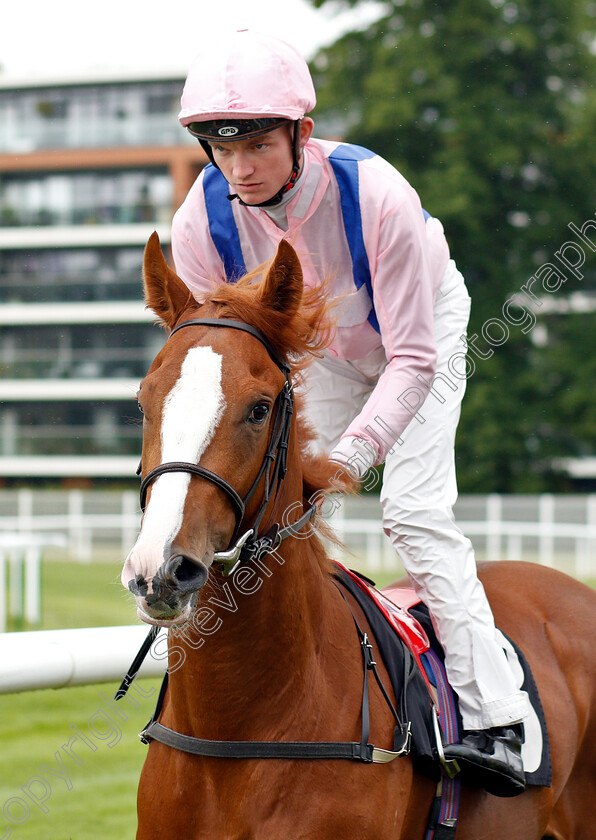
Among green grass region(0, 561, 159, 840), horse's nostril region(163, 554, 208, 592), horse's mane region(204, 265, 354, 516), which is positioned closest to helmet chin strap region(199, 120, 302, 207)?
horse's mane region(204, 265, 354, 516)

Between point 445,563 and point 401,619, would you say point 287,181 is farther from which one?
point 401,619

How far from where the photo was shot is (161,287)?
2.40 meters

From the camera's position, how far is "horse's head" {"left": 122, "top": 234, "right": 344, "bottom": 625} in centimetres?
185

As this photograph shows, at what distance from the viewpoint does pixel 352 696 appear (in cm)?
238

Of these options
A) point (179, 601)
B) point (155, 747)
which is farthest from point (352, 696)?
point (179, 601)

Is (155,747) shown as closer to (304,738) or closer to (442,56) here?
(304,738)

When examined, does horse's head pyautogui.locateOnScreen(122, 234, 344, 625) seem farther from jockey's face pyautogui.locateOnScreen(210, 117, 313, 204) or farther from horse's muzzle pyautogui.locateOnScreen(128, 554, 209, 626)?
jockey's face pyautogui.locateOnScreen(210, 117, 313, 204)

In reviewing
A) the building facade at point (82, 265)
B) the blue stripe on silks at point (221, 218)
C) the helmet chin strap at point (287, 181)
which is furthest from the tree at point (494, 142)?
the helmet chin strap at point (287, 181)

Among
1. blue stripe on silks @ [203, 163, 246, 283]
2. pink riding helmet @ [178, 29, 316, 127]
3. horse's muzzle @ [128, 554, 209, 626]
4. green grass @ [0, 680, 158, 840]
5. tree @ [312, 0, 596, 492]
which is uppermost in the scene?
tree @ [312, 0, 596, 492]

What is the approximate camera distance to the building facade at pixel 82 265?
3488cm

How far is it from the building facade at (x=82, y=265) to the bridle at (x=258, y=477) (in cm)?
3141

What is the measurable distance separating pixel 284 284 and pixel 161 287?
1.01 feet

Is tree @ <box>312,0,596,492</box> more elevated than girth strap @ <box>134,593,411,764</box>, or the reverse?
tree @ <box>312,0,596,492</box>

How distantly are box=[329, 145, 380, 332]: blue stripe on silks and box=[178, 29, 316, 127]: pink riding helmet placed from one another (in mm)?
281
